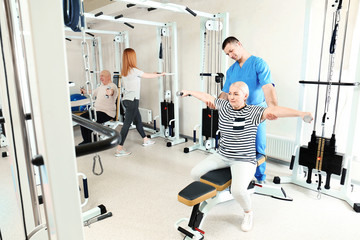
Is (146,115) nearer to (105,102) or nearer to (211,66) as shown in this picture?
(105,102)

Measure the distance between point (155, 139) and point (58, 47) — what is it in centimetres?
402

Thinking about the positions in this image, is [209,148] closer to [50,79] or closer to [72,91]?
[50,79]

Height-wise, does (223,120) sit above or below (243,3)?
below

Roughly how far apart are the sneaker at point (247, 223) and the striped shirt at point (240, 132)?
410mm

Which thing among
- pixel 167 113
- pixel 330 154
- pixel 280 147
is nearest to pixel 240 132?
pixel 330 154

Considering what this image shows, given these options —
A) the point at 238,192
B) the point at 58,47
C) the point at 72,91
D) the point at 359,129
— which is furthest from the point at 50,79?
the point at 72,91

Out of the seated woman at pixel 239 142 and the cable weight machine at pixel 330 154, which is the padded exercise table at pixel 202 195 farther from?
the cable weight machine at pixel 330 154

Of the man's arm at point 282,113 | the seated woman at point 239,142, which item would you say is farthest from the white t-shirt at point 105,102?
the man's arm at point 282,113

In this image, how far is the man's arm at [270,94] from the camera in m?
2.29

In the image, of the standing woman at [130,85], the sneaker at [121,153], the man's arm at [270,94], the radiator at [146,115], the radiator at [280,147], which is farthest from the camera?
the radiator at [146,115]

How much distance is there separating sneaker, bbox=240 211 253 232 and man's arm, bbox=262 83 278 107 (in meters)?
0.94

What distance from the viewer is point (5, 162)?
3.54 metres

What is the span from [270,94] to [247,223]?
3.54 feet

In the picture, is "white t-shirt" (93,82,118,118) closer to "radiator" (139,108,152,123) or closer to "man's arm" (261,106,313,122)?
"radiator" (139,108,152,123)
